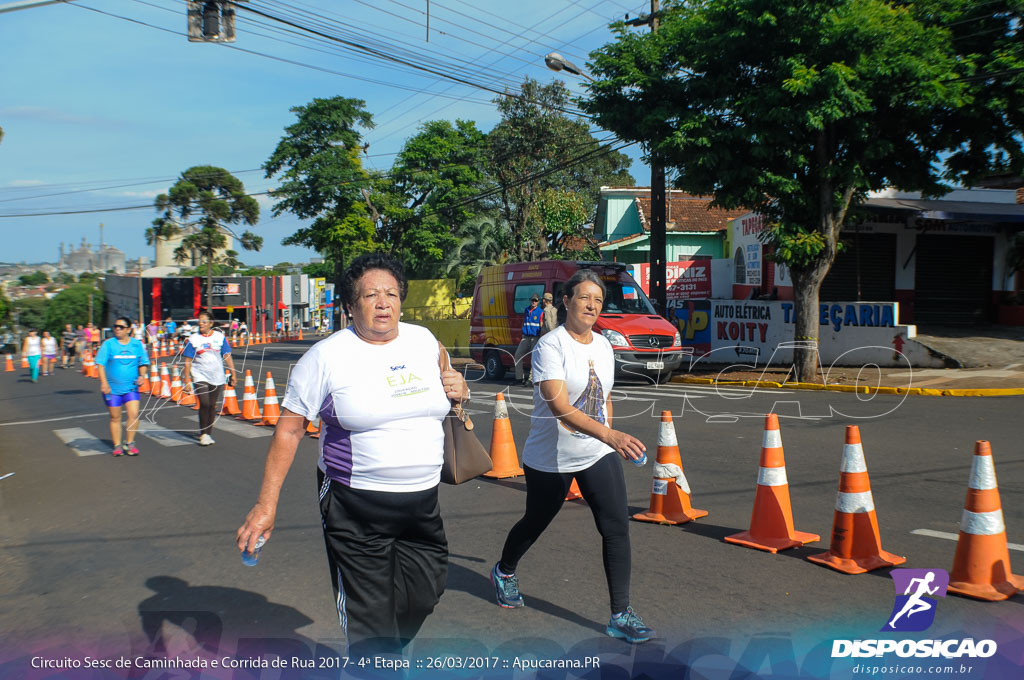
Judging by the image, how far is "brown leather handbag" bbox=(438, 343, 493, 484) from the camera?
364 cm

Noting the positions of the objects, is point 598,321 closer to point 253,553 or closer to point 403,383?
point 403,383

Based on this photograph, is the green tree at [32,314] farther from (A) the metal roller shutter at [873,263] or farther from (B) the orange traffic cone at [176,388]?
(A) the metal roller shutter at [873,263]

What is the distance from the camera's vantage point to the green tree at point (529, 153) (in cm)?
3281

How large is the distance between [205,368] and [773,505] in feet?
27.7

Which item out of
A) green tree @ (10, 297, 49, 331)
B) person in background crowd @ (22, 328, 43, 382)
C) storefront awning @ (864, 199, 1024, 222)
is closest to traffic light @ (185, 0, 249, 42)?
storefront awning @ (864, 199, 1024, 222)

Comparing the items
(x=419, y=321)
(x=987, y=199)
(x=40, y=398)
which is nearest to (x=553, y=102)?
(x=419, y=321)

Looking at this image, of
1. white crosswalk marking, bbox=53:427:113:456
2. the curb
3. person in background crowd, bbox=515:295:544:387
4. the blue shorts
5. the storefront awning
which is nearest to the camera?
the blue shorts

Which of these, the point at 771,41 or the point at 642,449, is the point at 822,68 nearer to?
the point at 771,41

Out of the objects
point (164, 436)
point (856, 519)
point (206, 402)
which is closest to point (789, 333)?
point (206, 402)

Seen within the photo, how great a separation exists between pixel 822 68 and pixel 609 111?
13.9 feet

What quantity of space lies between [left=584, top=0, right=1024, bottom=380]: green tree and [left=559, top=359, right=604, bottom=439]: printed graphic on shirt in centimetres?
1160

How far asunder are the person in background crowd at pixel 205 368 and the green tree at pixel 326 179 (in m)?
22.8

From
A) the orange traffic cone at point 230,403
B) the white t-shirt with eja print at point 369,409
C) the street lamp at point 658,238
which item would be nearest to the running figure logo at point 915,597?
the white t-shirt with eja print at point 369,409

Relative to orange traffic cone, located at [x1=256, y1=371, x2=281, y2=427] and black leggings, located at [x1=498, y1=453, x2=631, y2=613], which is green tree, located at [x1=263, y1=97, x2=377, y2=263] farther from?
black leggings, located at [x1=498, y1=453, x2=631, y2=613]
